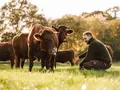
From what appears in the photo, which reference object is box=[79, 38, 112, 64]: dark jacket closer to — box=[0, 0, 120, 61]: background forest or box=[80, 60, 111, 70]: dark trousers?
box=[80, 60, 111, 70]: dark trousers

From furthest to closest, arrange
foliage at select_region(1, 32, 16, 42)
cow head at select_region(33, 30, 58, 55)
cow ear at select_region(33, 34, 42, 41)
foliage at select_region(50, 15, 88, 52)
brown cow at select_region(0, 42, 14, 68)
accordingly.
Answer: foliage at select_region(50, 15, 88, 52)
foliage at select_region(1, 32, 16, 42)
brown cow at select_region(0, 42, 14, 68)
cow ear at select_region(33, 34, 42, 41)
cow head at select_region(33, 30, 58, 55)

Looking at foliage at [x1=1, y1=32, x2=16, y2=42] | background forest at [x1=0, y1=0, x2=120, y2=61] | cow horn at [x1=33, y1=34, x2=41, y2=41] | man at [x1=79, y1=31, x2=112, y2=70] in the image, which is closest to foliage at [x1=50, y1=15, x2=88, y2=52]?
background forest at [x1=0, y1=0, x2=120, y2=61]

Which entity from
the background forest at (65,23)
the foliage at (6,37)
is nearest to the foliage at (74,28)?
the background forest at (65,23)

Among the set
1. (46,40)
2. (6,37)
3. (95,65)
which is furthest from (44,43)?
(6,37)

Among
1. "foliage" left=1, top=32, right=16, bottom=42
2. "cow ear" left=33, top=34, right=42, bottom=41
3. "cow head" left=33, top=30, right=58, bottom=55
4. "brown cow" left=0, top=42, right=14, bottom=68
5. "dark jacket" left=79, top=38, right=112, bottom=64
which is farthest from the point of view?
"foliage" left=1, top=32, right=16, bottom=42

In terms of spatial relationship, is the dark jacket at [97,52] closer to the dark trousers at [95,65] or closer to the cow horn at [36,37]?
the dark trousers at [95,65]

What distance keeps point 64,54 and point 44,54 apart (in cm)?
1929

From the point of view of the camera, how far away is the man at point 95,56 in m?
15.2

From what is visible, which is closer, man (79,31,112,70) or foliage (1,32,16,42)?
man (79,31,112,70)

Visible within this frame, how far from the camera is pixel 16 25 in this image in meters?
56.8

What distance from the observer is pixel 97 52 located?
50.4ft

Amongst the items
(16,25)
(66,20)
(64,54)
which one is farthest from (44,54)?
(66,20)

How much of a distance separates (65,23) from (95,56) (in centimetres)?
5319

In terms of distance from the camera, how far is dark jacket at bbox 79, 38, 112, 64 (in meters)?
15.2
